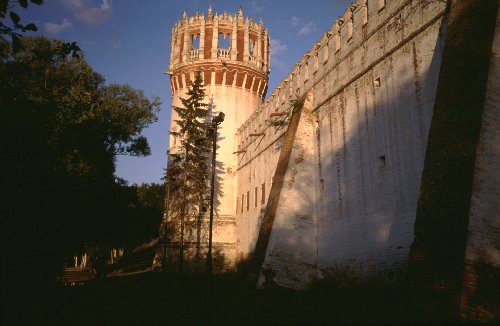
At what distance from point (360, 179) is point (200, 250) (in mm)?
17862

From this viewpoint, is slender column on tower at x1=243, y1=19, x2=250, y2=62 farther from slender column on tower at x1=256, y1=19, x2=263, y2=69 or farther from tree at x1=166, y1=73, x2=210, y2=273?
tree at x1=166, y1=73, x2=210, y2=273

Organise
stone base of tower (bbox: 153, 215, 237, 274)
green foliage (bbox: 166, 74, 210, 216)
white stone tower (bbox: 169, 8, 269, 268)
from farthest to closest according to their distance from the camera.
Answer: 1. white stone tower (bbox: 169, 8, 269, 268)
2. stone base of tower (bbox: 153, 215, 237, 274)
3. green foliage (bbox: 166, 74, 210, 216)

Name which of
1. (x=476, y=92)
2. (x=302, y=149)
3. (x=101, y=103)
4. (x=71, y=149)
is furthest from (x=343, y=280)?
(x=101, y=103)

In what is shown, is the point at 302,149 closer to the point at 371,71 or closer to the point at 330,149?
the point at 330,149

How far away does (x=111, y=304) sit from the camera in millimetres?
10789

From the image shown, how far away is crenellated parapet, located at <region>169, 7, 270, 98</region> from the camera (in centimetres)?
3136

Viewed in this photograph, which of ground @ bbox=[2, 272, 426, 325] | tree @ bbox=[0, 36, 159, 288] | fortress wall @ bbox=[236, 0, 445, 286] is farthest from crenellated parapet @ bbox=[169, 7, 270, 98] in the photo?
ground @ bbox=[2, 272, 426, 325]

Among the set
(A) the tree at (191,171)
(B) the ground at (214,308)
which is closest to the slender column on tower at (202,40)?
(A) the tree at (191,171)

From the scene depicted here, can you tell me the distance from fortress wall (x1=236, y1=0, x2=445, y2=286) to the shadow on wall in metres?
0.04

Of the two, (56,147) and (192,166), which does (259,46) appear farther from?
(56,147)

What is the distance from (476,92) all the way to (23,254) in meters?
9.95

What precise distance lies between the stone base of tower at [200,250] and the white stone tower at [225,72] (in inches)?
51.5

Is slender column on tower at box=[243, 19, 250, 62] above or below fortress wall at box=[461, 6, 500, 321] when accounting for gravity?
above

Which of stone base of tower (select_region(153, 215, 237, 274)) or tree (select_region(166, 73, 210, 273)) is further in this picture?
stone base of tower (select_region(153, 215, 237, 274))
